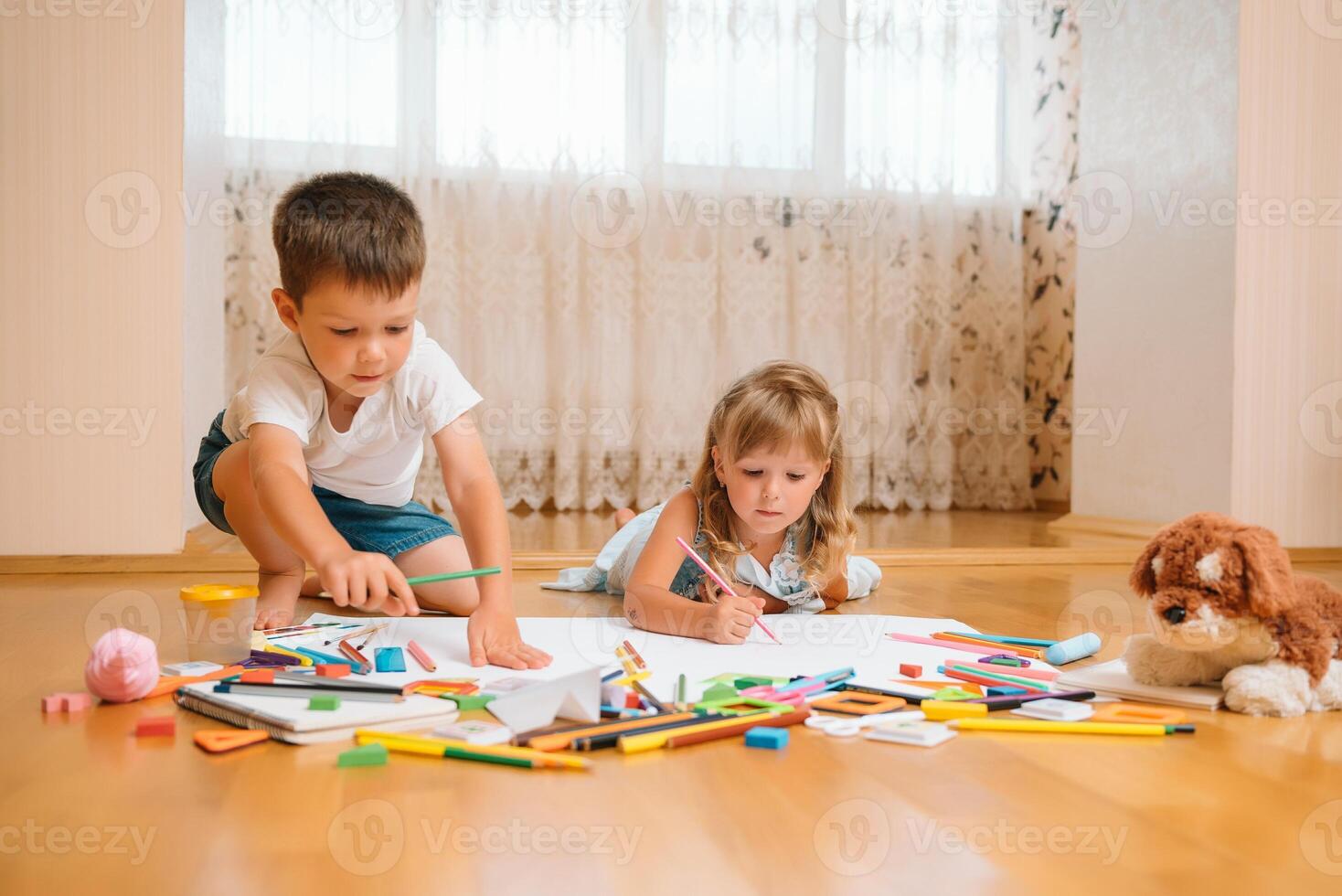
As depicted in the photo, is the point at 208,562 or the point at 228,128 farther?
the point at 228,128

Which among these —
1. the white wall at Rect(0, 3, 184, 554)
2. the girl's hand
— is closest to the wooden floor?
the girl's hand

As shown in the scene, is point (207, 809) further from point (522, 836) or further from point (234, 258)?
point (234, 258)

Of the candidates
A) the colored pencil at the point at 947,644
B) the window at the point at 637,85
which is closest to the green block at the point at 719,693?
the colored pencil at the point at 947,644

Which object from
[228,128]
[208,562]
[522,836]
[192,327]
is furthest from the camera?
[228,128]

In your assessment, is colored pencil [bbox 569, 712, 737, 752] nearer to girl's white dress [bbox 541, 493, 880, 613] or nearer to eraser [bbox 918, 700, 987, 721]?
eraser [bbox 918, 700, 987, 721]

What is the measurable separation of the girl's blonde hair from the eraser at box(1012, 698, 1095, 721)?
A: 440 mm

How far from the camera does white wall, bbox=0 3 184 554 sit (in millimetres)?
1778

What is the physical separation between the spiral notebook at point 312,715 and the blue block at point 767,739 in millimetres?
229

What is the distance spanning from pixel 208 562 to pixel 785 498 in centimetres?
100

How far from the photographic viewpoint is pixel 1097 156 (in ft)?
8.25

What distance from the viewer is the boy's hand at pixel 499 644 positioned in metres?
1.06

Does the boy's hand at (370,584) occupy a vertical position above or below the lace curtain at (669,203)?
below

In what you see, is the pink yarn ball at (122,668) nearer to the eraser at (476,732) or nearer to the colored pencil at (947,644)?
the eraser at (476,732)

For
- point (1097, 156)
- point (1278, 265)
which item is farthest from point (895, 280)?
point (1278, 265)
